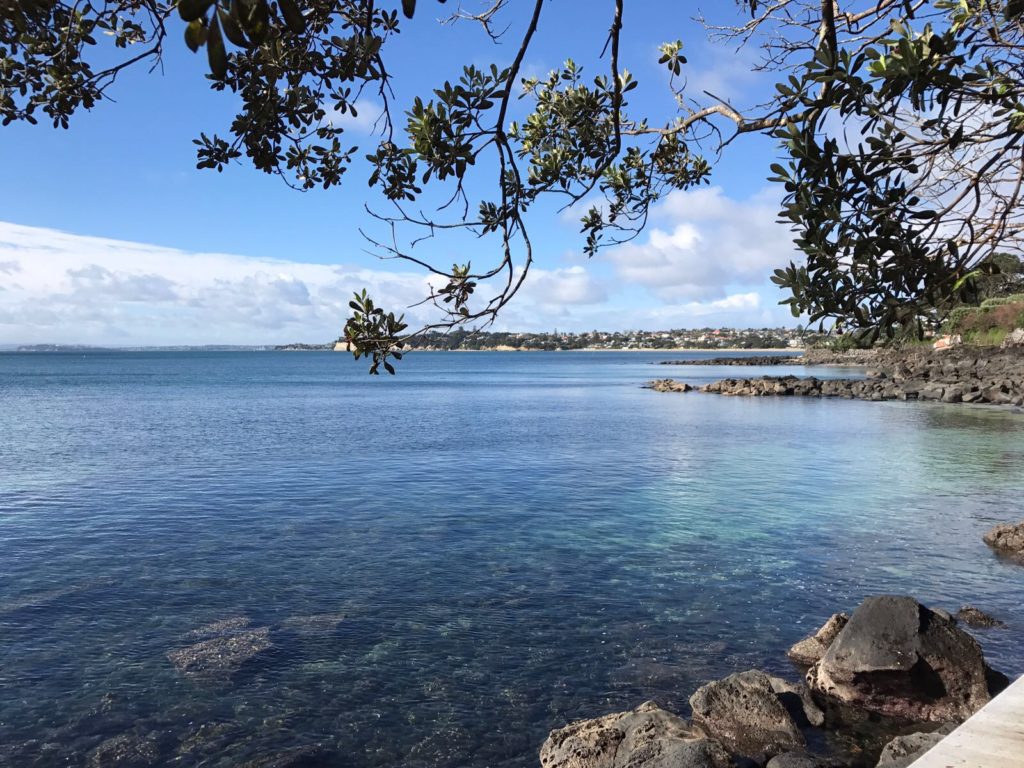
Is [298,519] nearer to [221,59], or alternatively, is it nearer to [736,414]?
[221,59]

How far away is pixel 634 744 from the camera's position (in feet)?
25.1

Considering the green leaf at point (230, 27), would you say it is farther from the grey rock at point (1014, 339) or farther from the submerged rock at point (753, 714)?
the grey rock at point (1014, 339)

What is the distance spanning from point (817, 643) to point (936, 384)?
56659 millimetres

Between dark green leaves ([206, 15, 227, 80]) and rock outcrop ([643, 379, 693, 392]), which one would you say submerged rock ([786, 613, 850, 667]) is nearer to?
dark green leaves ([206, 15, 227, 80])

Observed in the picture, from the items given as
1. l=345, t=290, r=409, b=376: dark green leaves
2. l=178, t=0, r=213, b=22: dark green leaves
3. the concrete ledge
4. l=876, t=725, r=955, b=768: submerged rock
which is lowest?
l=876, t=725, r=955, b=768: submerged rock

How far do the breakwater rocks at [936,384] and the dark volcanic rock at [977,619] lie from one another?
42.3 m

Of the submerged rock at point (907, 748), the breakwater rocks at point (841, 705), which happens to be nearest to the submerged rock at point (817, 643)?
the breakwater rocks at point (841, 705)

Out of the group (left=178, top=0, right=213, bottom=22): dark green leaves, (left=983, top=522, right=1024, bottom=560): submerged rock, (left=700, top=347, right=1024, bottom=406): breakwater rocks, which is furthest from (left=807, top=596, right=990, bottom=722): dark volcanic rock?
(left=700, top=347, right=1024, bottom=406): breakwater rocks

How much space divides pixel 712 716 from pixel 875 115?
6.51 meters

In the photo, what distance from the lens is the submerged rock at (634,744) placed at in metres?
7.17

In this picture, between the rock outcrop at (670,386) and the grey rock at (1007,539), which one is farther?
the rock outcrop at (670,386)

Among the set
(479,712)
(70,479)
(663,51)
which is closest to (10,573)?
(479,712)

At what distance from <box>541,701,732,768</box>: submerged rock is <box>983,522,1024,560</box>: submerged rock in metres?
10.7

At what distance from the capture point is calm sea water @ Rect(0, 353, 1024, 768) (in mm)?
9344
